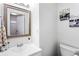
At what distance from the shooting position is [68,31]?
3.64 ft

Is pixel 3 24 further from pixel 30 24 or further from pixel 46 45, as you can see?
pixel 46 45

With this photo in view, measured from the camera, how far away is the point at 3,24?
892 millimetres

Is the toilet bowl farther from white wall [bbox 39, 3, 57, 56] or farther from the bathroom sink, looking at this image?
the bathroom sink

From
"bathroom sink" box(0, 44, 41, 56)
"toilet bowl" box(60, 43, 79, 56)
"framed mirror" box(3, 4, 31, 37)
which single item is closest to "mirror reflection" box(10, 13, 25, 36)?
"framed mirror" box(3, 4, 31, 37)

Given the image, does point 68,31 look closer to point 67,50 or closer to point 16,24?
point 67,50

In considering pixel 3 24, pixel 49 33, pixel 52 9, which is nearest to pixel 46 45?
pixel 49 33

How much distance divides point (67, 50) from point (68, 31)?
279 millimetres

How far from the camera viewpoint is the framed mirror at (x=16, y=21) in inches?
36.6

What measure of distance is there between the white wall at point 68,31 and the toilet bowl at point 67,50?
0.17ft

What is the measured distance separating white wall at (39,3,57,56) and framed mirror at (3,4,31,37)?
194mm

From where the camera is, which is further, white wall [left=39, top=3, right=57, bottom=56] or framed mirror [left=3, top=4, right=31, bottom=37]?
white wall [left=39, top=3, right=57, bottom=56]

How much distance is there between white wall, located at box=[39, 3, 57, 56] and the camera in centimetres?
109

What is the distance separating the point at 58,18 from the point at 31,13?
406mm

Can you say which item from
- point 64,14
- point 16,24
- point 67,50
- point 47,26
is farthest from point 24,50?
point 64,14
